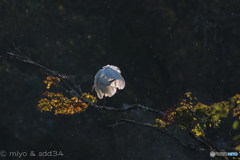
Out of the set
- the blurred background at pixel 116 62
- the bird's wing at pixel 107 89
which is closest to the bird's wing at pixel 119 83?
the bird's wing at pixel 107 89

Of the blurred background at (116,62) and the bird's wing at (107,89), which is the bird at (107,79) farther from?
the blurred background at (116,62)

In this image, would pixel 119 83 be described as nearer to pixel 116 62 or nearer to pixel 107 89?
pixel 107 89

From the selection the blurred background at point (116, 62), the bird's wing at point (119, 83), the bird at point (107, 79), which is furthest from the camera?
the blurred background at point (116, 62)

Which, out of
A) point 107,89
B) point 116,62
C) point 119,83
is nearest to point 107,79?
point 119,83

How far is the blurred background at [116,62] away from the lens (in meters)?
12.1

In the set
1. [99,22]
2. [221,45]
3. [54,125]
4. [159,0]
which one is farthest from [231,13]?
[54,125]

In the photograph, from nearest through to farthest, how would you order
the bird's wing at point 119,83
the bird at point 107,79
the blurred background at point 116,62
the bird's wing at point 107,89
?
the bird at point 107,79, the bird's wing at point 119,83, the bird's wing at point 107,89, the blurred background at point 116,62

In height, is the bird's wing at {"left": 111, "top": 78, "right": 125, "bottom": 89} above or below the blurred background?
below

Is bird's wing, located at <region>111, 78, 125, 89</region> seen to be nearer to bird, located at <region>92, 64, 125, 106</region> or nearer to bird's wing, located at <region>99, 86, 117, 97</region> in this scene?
bird, located at <region>92, 64, 125, 106</region>

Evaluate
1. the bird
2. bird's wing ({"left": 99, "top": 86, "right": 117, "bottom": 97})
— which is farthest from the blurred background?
the bird

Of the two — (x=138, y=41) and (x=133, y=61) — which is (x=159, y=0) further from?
(x=133, y=61)

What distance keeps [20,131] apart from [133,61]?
21.3ft

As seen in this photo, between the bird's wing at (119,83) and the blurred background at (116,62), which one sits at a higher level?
the blurred background at (116,62)

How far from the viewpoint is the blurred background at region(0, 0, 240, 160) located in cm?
1209
